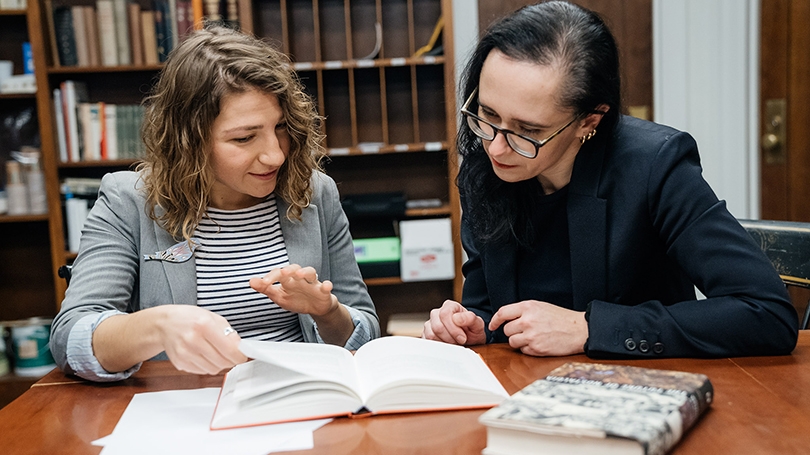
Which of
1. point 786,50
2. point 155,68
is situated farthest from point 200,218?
point 786,50

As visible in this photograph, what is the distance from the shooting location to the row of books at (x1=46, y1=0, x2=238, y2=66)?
9.73 feet

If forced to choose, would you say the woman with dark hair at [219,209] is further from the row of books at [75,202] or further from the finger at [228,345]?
the row of books at [75,202]

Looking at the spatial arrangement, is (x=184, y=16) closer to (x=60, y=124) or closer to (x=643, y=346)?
(x=60, y=124)

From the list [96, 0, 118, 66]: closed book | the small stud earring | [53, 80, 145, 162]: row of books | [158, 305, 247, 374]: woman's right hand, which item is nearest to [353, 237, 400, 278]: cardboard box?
[53, 80, 145, 162]: row of books

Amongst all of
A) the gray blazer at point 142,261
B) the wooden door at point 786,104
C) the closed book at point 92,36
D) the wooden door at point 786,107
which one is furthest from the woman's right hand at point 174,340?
the wooden door at point 786,104

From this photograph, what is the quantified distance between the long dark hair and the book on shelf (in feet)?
1.76

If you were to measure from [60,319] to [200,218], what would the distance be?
0.33 m

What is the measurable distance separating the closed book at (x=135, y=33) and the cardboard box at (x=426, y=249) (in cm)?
131

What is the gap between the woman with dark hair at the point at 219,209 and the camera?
4.44ft

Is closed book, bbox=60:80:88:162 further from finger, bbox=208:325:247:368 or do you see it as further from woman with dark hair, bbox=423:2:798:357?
finger, bbox=208:325:247:368

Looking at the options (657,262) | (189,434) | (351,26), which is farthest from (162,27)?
(189,434)

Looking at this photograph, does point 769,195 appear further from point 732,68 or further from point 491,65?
point 491,65

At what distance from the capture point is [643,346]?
1.12 m

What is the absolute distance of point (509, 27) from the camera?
49.9 inches
